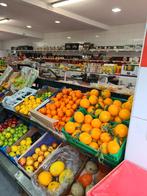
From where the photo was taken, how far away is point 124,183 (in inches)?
40.5

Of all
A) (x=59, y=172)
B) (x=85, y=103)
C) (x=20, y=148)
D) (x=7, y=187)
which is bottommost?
(x=7, y=187)

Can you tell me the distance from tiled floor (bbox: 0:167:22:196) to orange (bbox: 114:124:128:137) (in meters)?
1.50

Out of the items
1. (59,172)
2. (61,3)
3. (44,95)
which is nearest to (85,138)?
(59,172)

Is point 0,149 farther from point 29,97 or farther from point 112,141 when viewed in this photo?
point 112,141

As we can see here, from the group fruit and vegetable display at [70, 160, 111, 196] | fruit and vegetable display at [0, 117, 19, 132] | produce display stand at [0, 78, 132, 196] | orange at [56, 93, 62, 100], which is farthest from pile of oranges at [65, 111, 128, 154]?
fruit and vegetable display at [0, 117, 19, 132]

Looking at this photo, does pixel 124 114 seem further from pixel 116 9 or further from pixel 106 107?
pixel 116 9

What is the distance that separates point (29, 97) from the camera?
2.61 meters

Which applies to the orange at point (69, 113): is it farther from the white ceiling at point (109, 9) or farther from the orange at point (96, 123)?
the white ceiling at point (109, 9)

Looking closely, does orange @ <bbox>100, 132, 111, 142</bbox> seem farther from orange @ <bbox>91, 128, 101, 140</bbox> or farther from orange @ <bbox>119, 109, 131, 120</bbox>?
orange @ <bbox>119, 109, 131, 120</bbox>

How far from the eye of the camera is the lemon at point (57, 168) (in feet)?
5.65

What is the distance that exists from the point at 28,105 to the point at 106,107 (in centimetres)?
111

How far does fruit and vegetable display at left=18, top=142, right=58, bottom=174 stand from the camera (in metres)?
2.03

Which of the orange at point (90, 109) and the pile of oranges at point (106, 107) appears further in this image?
the orange at point (90, 109)

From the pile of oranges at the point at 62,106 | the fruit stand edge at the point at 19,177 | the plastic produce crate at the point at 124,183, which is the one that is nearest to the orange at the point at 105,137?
the plastic produce crate at the point at 124,183
